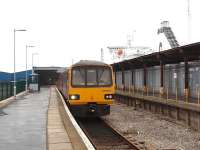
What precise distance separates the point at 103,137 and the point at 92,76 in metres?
5.33

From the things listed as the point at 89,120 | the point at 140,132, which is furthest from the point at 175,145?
the point at 89,120

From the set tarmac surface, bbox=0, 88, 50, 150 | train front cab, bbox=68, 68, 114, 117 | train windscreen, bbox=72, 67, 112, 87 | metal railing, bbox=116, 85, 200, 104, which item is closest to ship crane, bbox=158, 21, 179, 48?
metal railing, bbox=116, 85, 200, 104

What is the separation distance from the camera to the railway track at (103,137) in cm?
1477

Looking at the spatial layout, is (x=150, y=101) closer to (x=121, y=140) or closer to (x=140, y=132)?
(x=140, y=132)

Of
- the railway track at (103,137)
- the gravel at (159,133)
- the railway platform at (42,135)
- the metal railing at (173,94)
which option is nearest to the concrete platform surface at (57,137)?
the railway platform at (42,135)

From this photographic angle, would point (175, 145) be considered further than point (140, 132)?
No

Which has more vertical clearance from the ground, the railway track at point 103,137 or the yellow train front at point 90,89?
the yellow train front at point 90,89

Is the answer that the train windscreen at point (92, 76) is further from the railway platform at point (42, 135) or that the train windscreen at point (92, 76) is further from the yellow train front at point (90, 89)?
the railway platform at point (42, 135)

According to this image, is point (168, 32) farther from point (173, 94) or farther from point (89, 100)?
point (89, 100)

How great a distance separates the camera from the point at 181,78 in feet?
94.3

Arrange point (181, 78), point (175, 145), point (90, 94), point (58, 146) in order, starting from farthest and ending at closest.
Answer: point (181, 78) → point (90, 94) → point (175, 145) → point (58, 146)

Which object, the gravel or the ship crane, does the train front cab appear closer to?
the gravel

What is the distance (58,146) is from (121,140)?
5.25 meters

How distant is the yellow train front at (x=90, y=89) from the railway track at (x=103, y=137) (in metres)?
0.81
